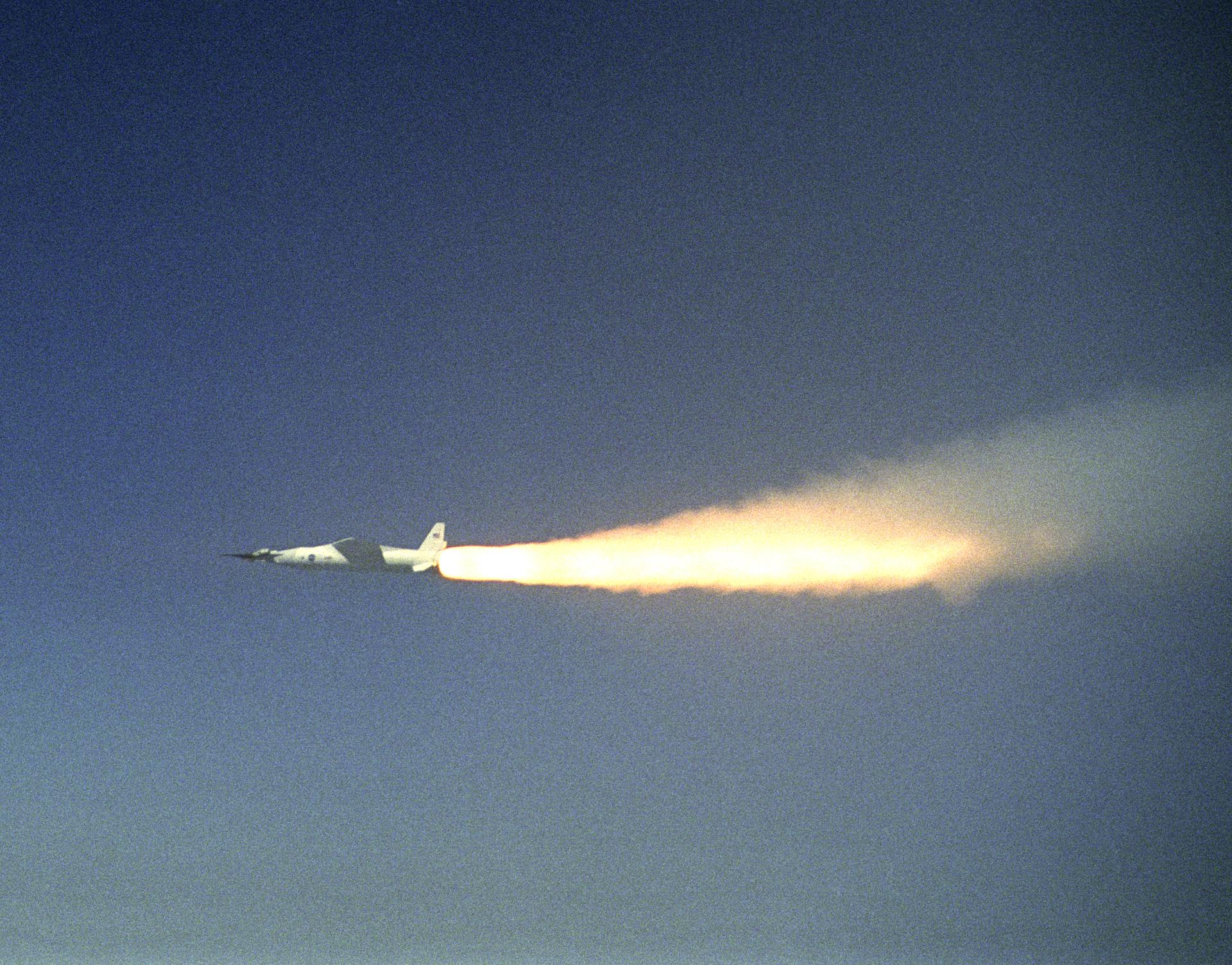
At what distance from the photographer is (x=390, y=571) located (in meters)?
32.0

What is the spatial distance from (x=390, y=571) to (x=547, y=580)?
504 centimetres

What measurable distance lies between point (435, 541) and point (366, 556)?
225 cm

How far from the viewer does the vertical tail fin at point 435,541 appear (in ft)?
106

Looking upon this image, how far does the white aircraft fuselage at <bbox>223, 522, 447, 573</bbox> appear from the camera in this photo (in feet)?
103

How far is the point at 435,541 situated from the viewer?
106 feet

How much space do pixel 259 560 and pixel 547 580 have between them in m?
9.68

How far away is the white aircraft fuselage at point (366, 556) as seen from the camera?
103 feet

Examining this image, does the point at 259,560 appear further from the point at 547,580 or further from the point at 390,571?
the point at 547,580

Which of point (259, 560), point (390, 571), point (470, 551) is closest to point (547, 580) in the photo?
point (470, 551)

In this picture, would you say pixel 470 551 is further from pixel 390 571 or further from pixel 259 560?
pixel 259 560

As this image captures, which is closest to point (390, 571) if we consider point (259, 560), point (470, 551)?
point (470, 551)

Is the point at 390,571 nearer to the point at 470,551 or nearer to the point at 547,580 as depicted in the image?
the point at 470,551

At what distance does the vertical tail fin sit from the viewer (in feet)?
106

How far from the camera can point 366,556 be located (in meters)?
31.5
